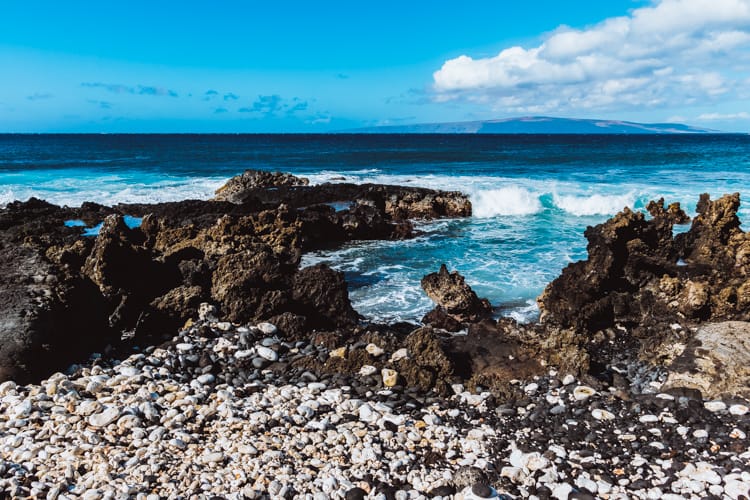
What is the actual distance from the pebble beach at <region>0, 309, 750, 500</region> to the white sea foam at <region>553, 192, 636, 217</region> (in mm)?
18594

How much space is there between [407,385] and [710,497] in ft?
10.1

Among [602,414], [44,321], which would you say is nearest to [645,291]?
[602,414]

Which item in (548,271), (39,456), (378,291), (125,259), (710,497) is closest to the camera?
(710,497)

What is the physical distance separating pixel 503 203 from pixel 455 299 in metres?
14.9

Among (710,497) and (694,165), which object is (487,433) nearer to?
(710,497)

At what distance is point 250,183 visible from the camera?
26469 mm

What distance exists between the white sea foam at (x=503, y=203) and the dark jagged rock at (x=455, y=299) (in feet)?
42.8

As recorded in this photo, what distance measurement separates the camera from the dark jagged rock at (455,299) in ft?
31.8

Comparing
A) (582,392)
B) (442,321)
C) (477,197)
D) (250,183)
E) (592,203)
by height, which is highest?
(250,183)

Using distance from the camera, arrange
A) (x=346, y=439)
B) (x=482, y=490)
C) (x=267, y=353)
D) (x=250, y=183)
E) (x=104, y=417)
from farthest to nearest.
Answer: (x=250, y=183) < (x=267, y=353) < (x=104, y=417) < (x=346, y=439) < (x=482, y=490)

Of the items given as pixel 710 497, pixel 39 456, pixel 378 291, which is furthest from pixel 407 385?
pixel 378 291

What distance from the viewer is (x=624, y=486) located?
15.2 feet

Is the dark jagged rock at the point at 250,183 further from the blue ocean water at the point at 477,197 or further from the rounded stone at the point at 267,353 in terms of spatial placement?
the rounded stone at the point at 267,353

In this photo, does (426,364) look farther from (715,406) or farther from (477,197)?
(477,197)
